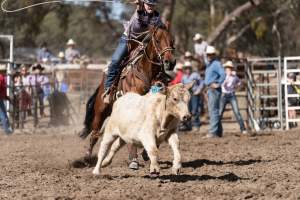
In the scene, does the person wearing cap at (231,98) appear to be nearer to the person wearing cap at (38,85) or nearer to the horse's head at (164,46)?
the person wearing cap at (38,85)

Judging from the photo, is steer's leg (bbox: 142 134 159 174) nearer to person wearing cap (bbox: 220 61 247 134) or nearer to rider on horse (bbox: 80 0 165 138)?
rider on horse (bbox: 80 0 165 138)

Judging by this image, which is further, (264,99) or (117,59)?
(264,99)

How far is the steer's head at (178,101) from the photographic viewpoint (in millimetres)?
7398

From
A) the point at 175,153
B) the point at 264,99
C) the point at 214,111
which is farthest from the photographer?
the point at 264,99

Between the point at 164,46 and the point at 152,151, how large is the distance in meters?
2.04

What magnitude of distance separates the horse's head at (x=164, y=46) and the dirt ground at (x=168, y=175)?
127cm

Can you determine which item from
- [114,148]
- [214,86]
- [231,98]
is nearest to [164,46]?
[114,148]

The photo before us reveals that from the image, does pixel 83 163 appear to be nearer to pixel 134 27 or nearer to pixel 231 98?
pixel 134 27

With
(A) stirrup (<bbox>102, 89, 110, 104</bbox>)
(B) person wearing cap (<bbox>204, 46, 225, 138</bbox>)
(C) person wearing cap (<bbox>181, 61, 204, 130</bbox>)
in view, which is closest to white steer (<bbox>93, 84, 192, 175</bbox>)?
(A) stirrup (<bbox>102, 89, 110, 104</bbox>)

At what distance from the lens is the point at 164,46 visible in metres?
8.92

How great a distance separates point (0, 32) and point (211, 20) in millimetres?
18659

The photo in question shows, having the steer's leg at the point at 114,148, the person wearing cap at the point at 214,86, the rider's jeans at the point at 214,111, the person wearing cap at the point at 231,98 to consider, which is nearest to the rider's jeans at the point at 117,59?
the steer's leg at the point at 114,148

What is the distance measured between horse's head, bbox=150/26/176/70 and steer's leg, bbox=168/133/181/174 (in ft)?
4.24

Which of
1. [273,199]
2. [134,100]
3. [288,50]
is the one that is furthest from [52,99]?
[288,50]
